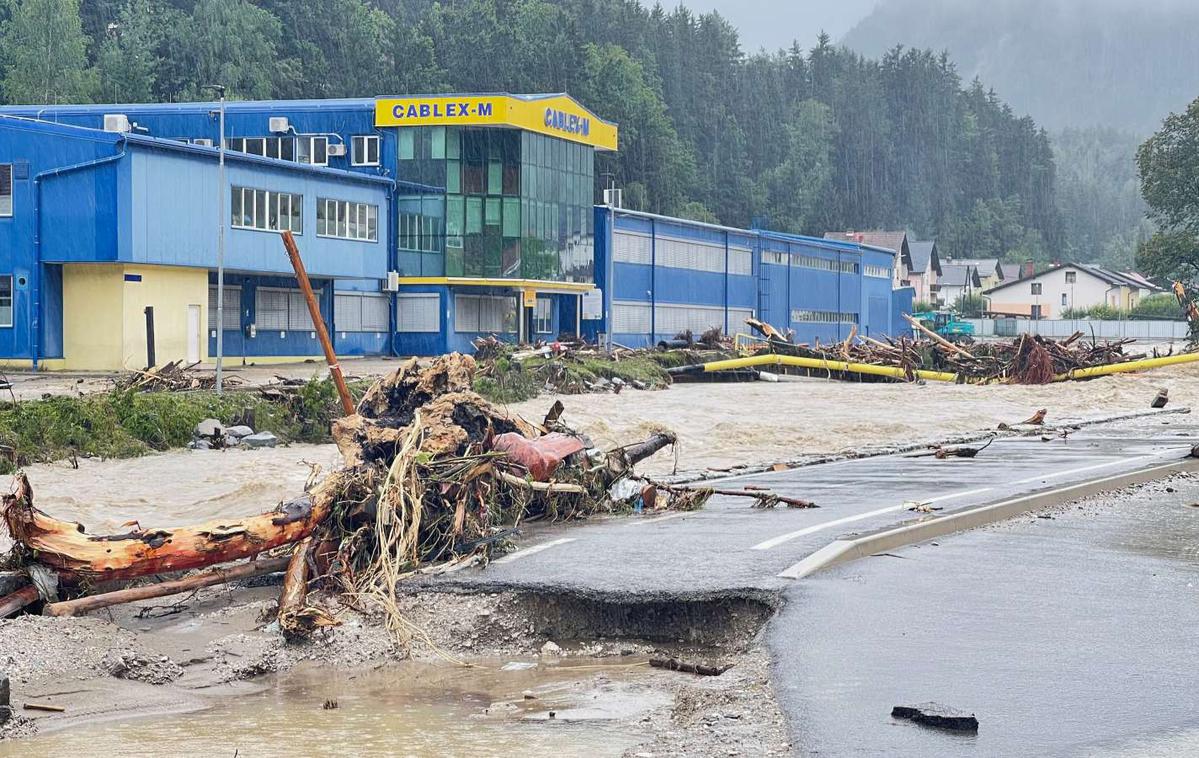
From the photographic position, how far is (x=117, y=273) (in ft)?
137

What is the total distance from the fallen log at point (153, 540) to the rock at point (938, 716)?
5079 mm

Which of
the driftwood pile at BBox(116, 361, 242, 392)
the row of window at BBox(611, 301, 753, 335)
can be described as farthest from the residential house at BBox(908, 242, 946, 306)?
the driftwood pile at BBox(116, 361, 242, 392)

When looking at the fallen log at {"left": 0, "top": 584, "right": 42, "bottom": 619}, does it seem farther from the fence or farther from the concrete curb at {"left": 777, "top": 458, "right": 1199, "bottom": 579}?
the fence

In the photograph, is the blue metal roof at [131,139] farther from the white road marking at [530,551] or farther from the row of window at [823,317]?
the row of window at [823,317]

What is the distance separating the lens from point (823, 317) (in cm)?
8750

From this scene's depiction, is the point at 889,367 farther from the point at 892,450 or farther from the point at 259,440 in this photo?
the point at 259,440

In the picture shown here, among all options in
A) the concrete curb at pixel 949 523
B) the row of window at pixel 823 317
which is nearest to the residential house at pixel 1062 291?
the row of window at pixel 823 317

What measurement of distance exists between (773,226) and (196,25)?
6790 centimetres

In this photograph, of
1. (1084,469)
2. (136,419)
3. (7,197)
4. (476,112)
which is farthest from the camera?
(476,112)

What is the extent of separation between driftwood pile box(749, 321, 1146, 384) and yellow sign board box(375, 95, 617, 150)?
12.0 m

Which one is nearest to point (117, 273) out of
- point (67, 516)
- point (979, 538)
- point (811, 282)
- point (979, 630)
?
point (67, 516)

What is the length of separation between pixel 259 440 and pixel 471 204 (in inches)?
1287

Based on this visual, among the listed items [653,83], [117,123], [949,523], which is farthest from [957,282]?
[949,523]

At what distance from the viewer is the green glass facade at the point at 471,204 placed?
2234 inches
